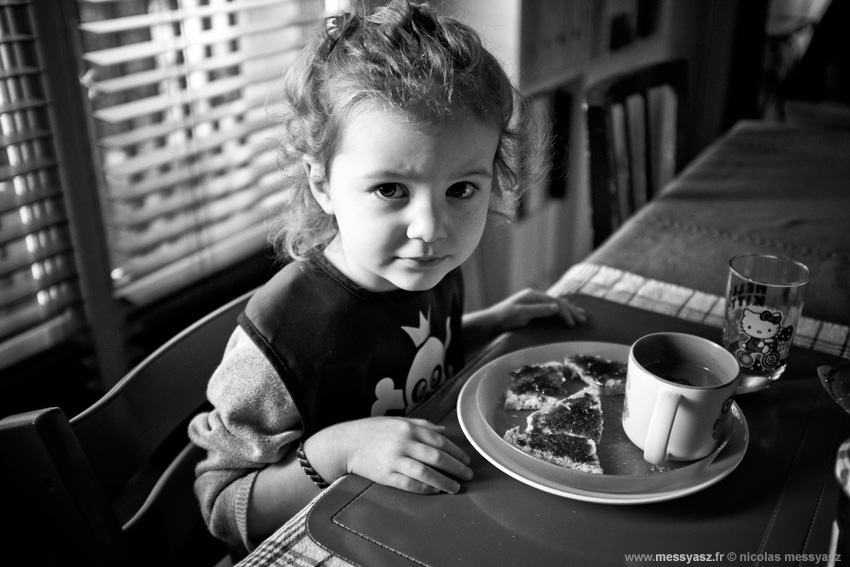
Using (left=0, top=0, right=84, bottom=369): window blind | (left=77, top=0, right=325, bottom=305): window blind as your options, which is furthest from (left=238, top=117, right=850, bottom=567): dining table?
(left=0, top=0, right=84, bottom=369): window blind

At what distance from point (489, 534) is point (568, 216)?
7.63ft

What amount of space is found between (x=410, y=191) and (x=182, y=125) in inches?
34.0

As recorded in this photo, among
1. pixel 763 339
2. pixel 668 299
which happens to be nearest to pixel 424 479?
pixel 763 339

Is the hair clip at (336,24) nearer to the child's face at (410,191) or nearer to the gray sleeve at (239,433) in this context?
the child's face at (410,191)

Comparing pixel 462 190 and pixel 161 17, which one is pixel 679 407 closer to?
pixel 462 190

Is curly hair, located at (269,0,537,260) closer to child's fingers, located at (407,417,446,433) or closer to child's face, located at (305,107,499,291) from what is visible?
child's face, located at (305,107,499,291)

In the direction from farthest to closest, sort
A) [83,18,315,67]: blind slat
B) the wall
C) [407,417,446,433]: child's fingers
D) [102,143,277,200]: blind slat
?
1. the wall
2. [102,143,277,200]: blind slat
3. [83,18,315,67]: blind slat
4. [407,417,446,433]: child's fingers

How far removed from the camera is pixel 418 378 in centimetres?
103

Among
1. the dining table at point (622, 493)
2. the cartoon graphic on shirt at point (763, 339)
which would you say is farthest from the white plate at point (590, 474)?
the cartoon graphic on shirt at point (763, 339)

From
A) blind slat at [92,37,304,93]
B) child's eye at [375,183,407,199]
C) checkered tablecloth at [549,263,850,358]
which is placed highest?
blind slat at [92,37,304,93]

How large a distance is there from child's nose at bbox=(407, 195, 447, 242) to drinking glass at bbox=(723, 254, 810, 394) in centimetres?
37

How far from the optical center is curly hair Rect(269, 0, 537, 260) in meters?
0.80

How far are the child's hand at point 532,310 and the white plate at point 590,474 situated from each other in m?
0.22

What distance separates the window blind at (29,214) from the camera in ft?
3.99
